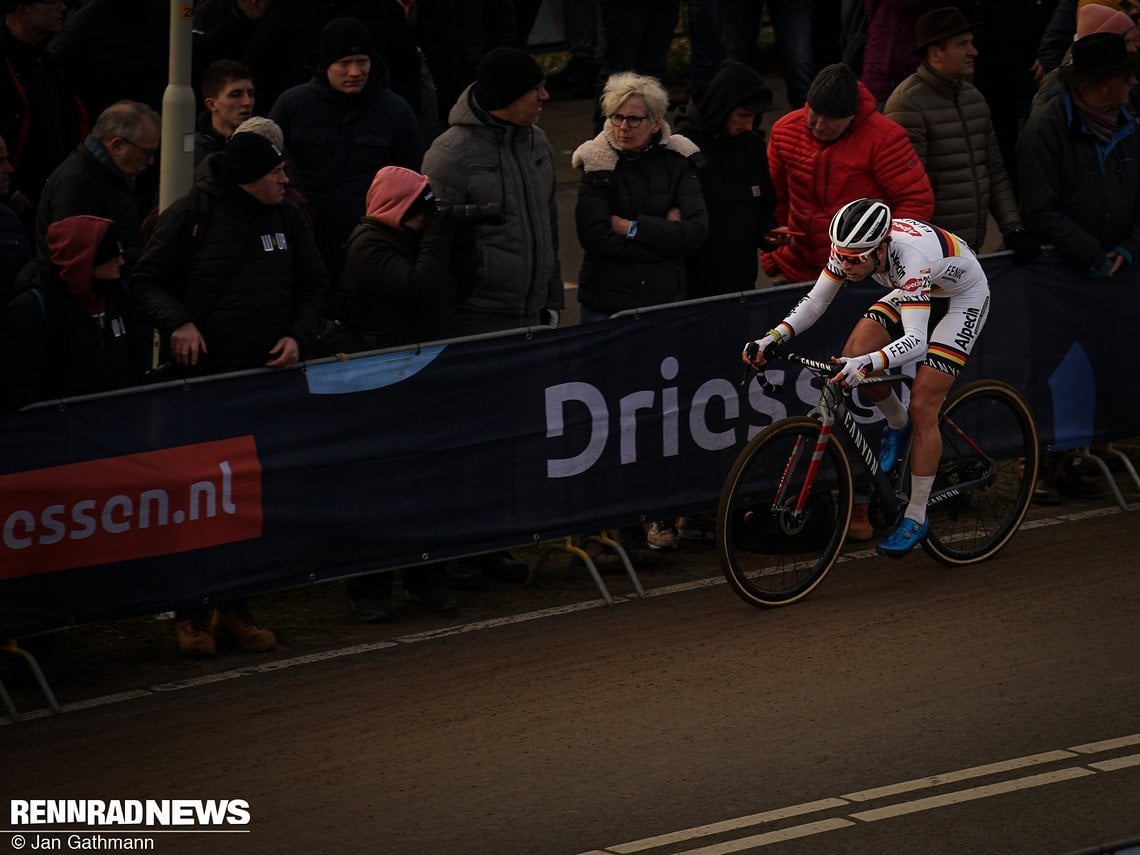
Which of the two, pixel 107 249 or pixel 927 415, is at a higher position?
pixel 107 249

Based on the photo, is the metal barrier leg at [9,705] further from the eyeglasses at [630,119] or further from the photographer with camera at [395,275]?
the eyeglasses at [630,119]

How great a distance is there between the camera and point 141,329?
10367mm

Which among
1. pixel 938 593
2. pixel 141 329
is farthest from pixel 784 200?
pixel 141 329

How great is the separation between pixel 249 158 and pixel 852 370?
10.3ft

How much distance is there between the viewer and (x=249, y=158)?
948 centimetres

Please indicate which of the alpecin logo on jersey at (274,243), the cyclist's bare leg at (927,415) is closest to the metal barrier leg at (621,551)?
the cyclist's bare leg at (927,415)

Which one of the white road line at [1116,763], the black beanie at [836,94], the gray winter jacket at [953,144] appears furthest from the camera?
the gray winter jacket at [953,144]

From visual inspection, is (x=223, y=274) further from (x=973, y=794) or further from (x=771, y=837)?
(x=973, y=794)

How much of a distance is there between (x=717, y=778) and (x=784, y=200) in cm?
475

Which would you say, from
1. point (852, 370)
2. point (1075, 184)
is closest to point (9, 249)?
point (852, 370)

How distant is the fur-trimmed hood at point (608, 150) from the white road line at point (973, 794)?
4489mm

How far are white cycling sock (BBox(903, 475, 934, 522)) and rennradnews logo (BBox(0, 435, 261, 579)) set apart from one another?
3465 millimetres

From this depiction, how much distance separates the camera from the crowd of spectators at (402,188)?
955 cm

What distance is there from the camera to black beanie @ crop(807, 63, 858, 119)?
36.2 ft
